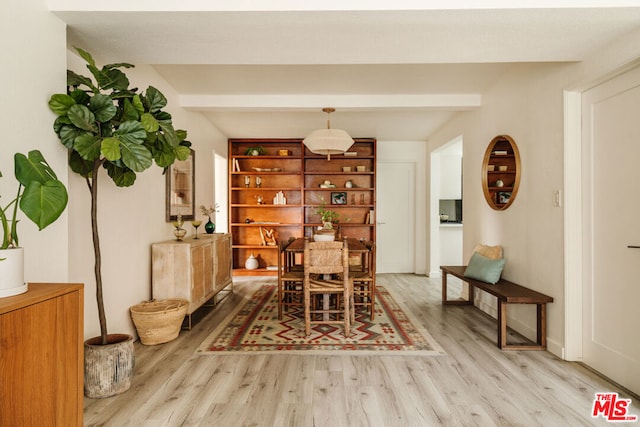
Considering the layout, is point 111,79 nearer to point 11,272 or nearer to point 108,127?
point 108,127

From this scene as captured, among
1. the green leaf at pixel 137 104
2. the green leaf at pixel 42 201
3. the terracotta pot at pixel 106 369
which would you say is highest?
the green leaf at pixel 137 104

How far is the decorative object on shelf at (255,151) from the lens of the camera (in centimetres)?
663

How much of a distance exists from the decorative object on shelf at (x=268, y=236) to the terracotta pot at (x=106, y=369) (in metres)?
4.36

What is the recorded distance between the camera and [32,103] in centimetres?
190

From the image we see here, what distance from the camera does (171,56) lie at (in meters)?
2.65

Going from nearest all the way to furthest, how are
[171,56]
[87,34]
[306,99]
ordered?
1. [87,34]
2. [171,56]
3. [306,99]

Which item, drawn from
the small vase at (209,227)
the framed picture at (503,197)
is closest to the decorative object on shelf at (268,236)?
the small vase at (209,227)

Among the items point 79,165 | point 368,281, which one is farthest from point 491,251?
point 79,165

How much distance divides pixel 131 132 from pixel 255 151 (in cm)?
457

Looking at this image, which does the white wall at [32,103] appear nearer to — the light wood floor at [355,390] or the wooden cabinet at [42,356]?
the wooden cabinet at [42,356]

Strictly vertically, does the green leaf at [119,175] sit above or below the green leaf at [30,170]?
above

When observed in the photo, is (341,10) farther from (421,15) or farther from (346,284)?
(346,284)

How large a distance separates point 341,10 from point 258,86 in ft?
6.80

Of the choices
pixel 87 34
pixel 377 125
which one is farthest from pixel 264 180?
pixel 87 34
